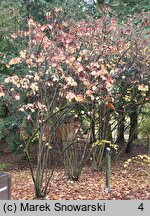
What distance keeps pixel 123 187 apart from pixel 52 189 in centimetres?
124

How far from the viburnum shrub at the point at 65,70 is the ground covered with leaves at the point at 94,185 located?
0.41m

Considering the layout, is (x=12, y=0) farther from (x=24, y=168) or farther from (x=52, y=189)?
(x=52, y=189)

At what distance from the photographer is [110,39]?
20.2 feet

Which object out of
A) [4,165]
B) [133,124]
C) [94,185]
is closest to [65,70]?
[94,185]

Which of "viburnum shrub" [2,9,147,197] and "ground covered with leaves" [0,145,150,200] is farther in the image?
"ground covered with leaves" [0,145,150,200]

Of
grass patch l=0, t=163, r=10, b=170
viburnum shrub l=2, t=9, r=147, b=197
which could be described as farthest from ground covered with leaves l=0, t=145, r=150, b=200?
grass patch l=0, t=163, r=10, b=170

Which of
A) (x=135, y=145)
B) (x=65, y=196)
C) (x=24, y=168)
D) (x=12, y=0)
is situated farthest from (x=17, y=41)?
(x=135, y=145)

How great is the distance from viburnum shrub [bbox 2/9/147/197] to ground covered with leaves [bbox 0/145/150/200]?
1.35 feet

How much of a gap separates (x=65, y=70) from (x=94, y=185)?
222 cm

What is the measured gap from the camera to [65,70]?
5016 mm

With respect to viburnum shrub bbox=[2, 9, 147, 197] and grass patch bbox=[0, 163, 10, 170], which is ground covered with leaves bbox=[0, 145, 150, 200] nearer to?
viburnum shrub bbox=[2, 9, 147, 197]

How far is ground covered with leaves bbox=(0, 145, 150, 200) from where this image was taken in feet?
17.0

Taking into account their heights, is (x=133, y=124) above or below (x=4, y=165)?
above

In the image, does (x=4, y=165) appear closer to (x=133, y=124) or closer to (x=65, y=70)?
(x=133, y=124)
